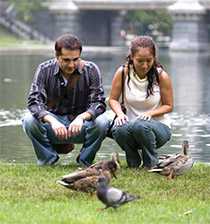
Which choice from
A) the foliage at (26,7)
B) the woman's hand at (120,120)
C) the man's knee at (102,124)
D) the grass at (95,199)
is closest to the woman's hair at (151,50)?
the woman's hand at (120,120)

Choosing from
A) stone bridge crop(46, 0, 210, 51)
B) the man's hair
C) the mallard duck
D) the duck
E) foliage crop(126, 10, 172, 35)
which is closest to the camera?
the duck

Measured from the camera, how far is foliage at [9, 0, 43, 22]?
64938 mm

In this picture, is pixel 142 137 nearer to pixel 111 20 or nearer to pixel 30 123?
pixel 30 123

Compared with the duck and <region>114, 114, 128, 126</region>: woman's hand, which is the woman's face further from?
the duck

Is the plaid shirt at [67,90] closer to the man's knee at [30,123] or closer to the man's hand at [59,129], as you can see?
the man's knee at [30,123]

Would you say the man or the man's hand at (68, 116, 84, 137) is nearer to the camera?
the man's hand at (68, 116, 84, 137)

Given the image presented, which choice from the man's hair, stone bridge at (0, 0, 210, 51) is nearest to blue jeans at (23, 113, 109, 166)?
the man's hair

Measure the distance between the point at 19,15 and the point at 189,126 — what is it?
52.2 metres

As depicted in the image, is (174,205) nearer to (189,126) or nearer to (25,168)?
(25,168)

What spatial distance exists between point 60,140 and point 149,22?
6322cm

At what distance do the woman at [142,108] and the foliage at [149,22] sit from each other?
61.1 m

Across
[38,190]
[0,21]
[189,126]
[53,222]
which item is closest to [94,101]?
[38,190]

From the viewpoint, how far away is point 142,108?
9.14 m

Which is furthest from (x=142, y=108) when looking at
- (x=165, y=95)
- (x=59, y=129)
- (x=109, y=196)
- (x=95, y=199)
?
(x=109, y=196)
